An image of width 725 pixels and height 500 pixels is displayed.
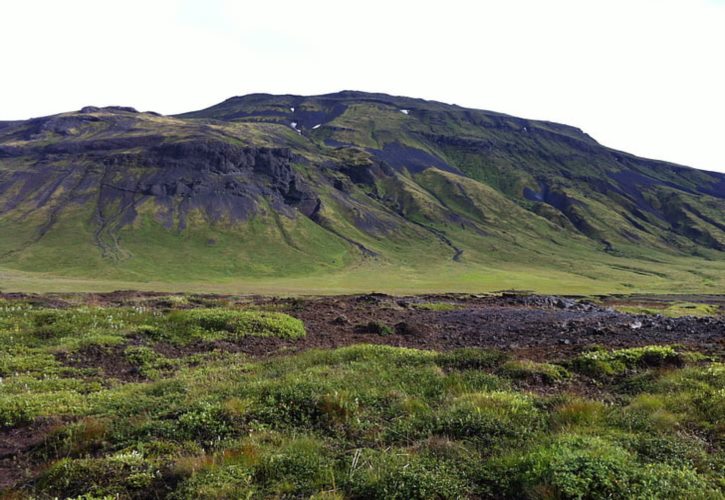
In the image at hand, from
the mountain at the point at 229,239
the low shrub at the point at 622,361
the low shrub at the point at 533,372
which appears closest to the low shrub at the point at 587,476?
the low shrub at the point at 533,372

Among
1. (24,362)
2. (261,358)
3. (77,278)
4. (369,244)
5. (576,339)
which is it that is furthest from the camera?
(369,244)

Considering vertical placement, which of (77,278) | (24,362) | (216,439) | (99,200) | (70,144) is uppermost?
(70,144)

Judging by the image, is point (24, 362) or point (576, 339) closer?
point (24, 362)

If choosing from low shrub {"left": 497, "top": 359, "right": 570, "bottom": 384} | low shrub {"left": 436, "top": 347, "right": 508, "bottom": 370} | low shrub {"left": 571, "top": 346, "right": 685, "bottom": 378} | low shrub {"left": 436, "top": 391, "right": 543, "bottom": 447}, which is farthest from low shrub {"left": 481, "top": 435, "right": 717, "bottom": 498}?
low shrub {"left": 571, "top": 346, "right": 685, "bottom": 378}

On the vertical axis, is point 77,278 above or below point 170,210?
below

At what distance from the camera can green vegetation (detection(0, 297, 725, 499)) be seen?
7.97 meters

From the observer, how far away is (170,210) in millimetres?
158000

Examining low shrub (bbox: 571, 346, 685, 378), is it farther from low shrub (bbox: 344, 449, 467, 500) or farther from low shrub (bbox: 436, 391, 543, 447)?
low shrub (bbox: 344, 449, 467, 500)

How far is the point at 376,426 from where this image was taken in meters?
10.9

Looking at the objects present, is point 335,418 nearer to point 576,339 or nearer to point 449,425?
point 449,425

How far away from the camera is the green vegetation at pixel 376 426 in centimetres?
797

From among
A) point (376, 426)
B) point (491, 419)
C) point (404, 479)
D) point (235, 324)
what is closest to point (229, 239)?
point (235, 324)

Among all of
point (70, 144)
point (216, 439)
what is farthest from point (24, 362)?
point (70, 144)

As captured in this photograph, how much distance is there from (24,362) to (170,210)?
151 metres
